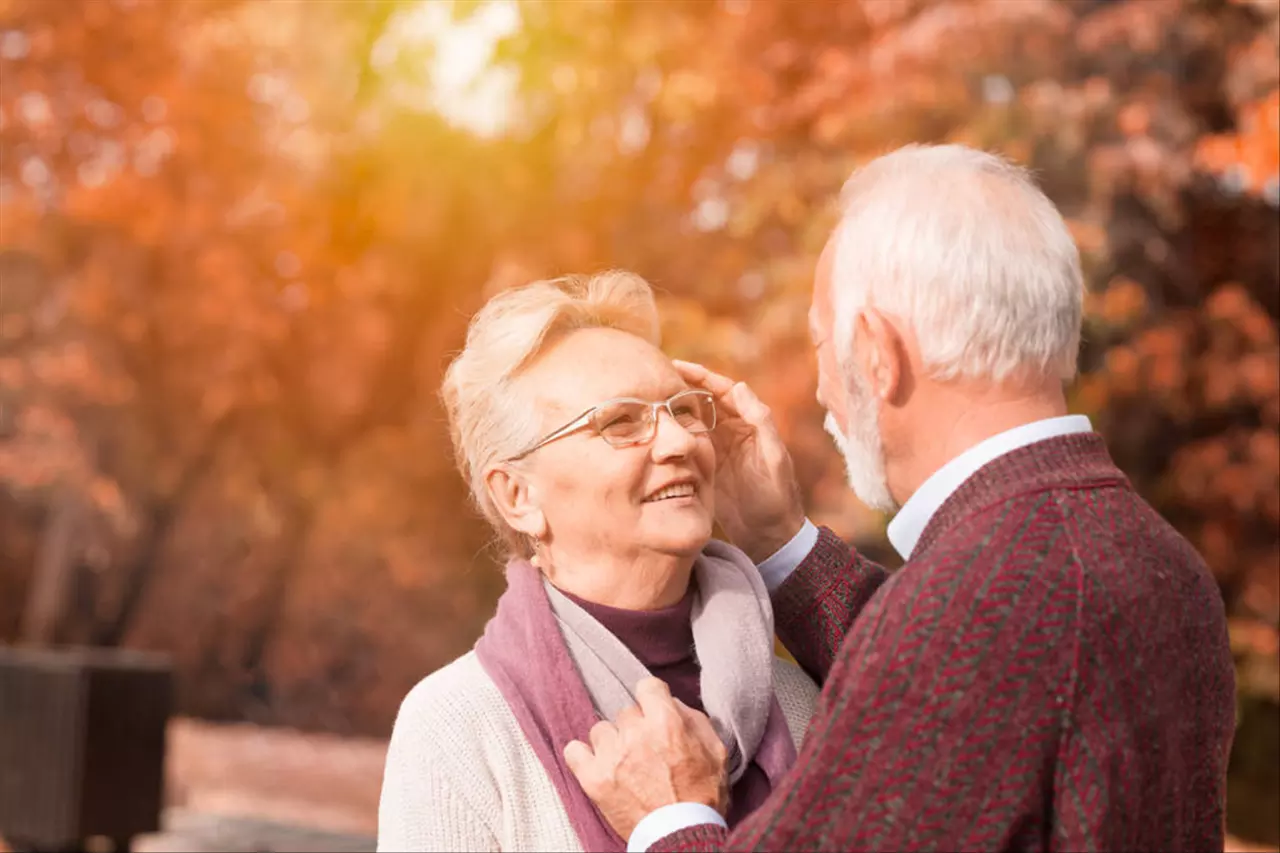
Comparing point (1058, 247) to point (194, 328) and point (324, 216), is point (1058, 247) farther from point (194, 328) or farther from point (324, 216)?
point (194, 328)

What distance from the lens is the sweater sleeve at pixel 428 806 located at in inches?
65.6

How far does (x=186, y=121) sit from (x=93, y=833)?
4.05 m

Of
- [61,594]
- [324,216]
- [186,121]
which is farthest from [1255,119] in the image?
[61,594]

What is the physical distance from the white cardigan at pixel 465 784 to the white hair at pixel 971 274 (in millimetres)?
609

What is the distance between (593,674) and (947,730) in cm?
58

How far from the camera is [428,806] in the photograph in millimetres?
1679

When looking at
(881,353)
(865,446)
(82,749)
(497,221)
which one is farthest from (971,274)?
(497,221)

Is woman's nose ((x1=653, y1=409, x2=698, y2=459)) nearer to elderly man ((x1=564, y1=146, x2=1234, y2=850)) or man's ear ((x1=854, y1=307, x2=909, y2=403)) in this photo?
elderly man ((x1=564, y1=146, x2=1234, y2=850))

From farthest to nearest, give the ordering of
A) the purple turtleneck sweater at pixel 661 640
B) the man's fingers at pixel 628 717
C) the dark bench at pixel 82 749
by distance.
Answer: the dark bench at pixel 82 749 → the purple turtleneck sweater at pixel 661 640 → the man's fingers at pixel 628 717

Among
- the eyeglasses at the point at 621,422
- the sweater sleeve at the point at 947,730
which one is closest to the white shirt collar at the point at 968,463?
the sweater sleeve at the point at 947,730

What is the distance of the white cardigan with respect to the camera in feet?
5.49

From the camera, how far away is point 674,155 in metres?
8.12

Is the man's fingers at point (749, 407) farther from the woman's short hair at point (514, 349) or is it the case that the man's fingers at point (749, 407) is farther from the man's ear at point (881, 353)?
the man's ear at point (881, 353)

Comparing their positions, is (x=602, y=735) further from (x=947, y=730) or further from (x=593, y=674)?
(x=947, y=730)
